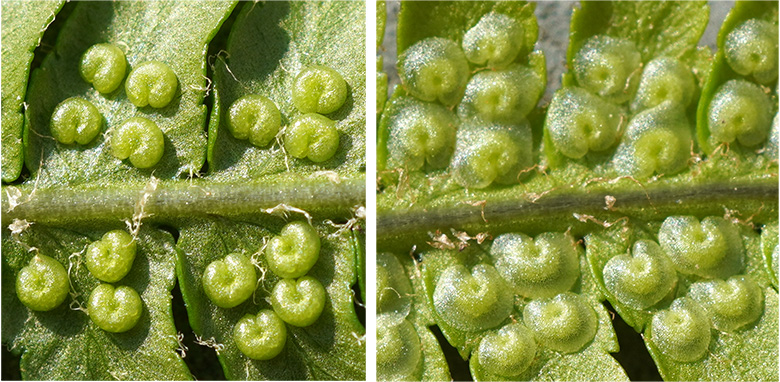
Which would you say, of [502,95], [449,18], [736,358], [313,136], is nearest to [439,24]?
[449,18]

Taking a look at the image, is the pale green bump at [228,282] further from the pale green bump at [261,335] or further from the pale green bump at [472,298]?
the pale green bump at [472,298]

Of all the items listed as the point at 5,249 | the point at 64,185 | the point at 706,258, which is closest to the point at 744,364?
the point at 706,258

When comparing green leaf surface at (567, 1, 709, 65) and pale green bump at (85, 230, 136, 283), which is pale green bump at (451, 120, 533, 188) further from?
pale green bump at (85, 230, 136, 283)

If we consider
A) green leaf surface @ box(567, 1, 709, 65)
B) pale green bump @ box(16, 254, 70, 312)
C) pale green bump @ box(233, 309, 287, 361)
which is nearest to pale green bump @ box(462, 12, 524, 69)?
green leaf surface @ box(567, 1, 709, 65)

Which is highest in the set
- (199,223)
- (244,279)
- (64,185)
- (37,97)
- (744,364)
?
(37,97)

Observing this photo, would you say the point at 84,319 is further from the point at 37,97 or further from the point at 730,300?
the point at 730,300
